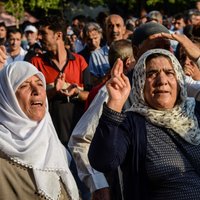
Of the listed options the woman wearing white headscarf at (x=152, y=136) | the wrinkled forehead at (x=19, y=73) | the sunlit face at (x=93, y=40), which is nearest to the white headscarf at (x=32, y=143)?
the wrinkled forehead at (x=19, y=73)

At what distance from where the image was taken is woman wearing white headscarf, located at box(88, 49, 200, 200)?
390cm

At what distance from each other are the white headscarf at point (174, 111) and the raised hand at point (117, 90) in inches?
12.9

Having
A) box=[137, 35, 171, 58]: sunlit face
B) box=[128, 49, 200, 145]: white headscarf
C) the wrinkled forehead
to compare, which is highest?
box=[137, 35, 171, 58]: sunlit face

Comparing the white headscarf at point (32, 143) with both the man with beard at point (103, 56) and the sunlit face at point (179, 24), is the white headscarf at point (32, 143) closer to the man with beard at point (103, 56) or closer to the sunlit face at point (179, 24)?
the man with beard at point (103, 56)

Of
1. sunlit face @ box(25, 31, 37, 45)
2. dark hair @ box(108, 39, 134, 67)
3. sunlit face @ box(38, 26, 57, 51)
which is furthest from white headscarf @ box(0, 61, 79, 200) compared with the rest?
sunlit face @ box(25, 31, 37, 45)

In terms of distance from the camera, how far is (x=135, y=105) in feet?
14.1

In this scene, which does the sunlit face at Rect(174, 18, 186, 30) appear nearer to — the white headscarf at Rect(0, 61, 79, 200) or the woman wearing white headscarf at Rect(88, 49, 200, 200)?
the white headscarf at Rect(0, 61, 79, 200)

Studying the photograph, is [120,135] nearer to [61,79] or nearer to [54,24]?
[61,79]

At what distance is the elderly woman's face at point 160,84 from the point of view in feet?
13.9

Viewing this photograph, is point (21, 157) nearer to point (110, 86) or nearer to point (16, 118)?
point (16, 118)

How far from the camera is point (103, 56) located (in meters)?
9.02

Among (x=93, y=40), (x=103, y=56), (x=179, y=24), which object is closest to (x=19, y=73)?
(x=103, y=56)

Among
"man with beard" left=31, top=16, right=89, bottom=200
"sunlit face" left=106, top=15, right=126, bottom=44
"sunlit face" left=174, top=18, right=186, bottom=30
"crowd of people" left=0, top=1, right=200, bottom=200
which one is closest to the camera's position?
"crowd of people" left=0, top=1, right=200, bottom=200

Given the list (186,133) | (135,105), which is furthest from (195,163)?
(135,105)
